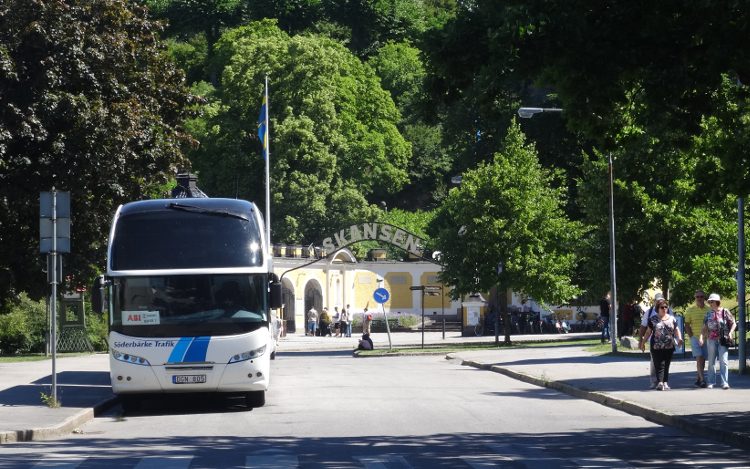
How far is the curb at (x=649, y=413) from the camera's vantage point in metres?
15.5

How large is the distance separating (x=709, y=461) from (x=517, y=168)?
1531 inches

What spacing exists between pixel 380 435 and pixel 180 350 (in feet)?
16.4

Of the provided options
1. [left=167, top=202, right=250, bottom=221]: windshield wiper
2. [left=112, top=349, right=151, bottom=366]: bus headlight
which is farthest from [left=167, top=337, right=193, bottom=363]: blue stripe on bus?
[left=167, top=202, right=250, bottom=221]: windshield wiper

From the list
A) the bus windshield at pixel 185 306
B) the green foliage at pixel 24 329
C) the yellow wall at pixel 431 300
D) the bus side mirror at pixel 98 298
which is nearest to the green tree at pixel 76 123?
the green foliage at pixel 24 329

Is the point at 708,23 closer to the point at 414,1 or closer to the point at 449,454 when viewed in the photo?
Result: the point at 449,454

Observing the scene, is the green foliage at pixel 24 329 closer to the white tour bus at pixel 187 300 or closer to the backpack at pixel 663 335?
the white tour bus at pixel 187 300

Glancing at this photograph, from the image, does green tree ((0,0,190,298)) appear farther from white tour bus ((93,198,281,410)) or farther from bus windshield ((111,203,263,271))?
white tour bus ((93,198,281,410))

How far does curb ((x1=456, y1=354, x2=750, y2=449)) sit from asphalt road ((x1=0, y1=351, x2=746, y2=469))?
0.60ft

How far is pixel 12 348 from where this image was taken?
46844 mm

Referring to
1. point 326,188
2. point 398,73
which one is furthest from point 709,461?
point 398,73

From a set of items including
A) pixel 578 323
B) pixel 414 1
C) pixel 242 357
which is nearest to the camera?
pixel 242 357

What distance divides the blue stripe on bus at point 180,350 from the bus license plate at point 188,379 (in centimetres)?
26

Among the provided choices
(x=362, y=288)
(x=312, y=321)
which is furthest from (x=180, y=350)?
(x=362, y=288)

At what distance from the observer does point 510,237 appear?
50781 mm
